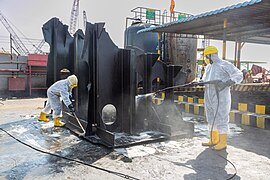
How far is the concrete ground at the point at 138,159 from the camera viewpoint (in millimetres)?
3166

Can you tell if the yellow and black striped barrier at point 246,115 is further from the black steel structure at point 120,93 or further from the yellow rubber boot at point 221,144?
the yellow rubber boot at point 221,144

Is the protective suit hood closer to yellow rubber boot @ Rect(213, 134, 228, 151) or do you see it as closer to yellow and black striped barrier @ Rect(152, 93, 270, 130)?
yellow rubber boot @ Rect(213, 134, 228, 151)

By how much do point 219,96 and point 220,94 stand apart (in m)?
0.04

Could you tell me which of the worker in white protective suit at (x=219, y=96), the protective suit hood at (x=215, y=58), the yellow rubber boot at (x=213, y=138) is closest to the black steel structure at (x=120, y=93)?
the yellow rubber boot at (x=213, y=138)

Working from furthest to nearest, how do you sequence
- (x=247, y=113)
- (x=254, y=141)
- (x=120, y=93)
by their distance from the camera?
1. (x=247, y=113)
2. (x=120, y=93)
3. (x=254, y=141)

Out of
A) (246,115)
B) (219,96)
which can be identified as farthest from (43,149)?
(246,115)

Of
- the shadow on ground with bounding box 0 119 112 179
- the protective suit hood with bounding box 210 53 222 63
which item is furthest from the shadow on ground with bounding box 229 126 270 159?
the shadow on ground with bounding box 0 119 112 179

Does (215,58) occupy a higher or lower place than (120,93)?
higher

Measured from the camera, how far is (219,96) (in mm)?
4273

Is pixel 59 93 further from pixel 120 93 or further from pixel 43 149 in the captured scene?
pixel 43 149

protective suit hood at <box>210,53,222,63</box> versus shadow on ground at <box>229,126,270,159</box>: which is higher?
protective suit hood at <box>210,53,222,63</box>

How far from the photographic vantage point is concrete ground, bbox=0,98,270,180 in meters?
3.17

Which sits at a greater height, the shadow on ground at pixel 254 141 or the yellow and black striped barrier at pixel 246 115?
the yellow and black striped barrier at pixel 246 115

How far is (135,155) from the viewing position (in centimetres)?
391
